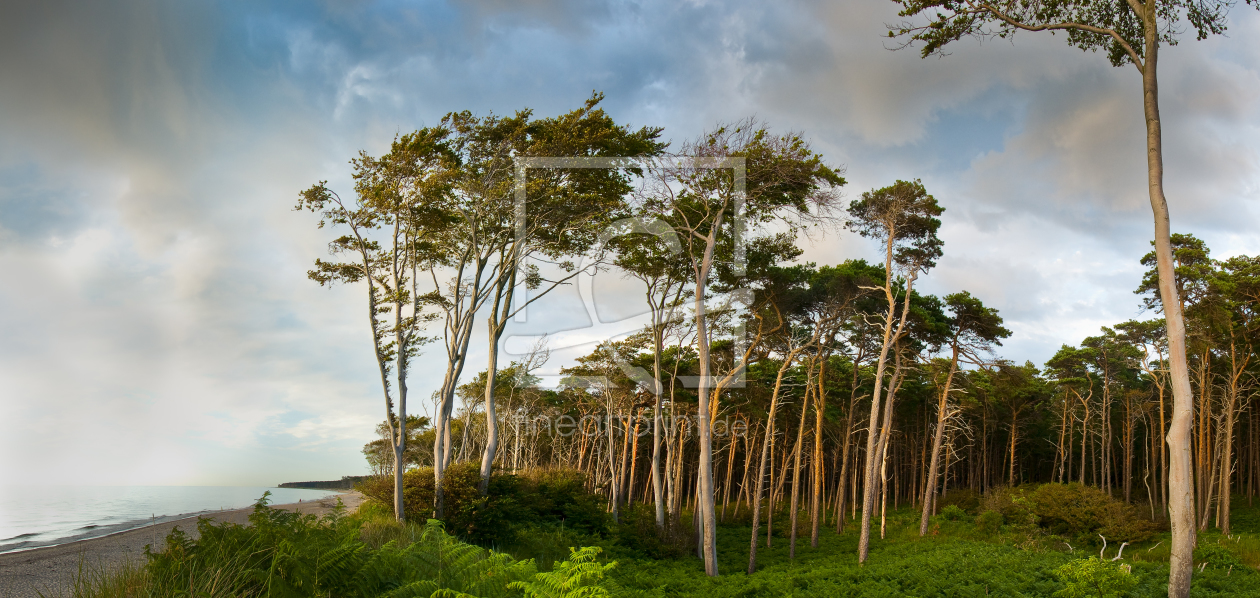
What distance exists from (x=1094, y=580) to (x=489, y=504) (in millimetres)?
12214

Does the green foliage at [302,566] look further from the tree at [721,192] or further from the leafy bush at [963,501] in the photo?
the leafy bush at [963,501]

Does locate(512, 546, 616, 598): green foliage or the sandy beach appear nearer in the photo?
locate(512, 546, 616, 598): green foliage

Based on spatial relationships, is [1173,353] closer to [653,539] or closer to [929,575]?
[929,575]

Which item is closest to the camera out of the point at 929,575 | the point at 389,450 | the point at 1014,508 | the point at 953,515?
A: the point at 929,575

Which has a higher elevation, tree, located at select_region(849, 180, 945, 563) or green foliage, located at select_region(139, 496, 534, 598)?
tree, located at select_region(849, 180, 945, 563)

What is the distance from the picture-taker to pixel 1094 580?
35.5ft

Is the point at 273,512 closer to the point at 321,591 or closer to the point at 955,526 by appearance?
the point at 321,591

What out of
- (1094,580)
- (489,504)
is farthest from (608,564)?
(489,504)

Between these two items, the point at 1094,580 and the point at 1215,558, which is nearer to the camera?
the point at 1094,580

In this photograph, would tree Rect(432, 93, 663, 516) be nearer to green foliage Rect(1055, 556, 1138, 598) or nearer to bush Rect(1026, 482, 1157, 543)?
green foliage Rect(1055, 556, 1138, 598)

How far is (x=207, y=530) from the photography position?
5465mm
